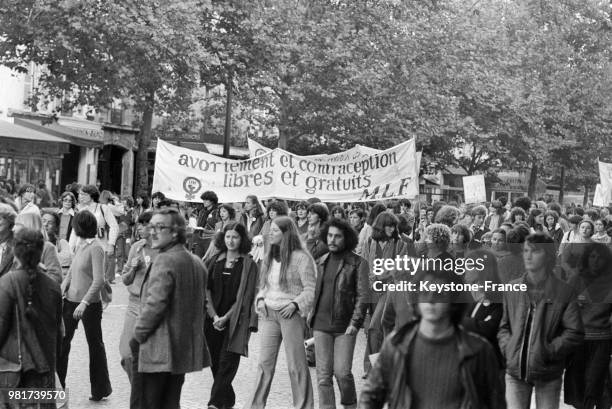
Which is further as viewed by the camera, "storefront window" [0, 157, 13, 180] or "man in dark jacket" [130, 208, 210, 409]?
"storefront window" [0, 157, 13, 180]

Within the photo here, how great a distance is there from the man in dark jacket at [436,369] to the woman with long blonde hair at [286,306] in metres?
3.90

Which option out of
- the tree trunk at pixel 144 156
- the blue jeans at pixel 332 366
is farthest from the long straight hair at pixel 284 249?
the tree trunk at pixel 144 156

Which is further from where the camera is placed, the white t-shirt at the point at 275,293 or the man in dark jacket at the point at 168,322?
the white t-shirt at the point at 275,293

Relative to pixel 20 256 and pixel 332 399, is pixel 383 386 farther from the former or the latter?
pixel 332 399

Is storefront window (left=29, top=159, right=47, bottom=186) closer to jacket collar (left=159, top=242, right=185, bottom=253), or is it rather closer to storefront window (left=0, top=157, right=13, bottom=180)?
storefront window (left=0, top=157, right=13, bottom=180)

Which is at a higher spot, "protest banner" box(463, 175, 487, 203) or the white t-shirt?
"protest banner" box(463, 175, 487, 203)

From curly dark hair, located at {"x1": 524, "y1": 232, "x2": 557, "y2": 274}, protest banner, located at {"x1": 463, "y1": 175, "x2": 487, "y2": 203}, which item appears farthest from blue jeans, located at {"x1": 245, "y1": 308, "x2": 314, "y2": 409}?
protest banner, located at {"x1": 463, "y1": 175, "x2": 487, "y2": 203}

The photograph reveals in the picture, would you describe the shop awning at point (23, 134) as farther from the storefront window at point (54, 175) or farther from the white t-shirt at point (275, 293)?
the white t-shirt at point (275, 293)

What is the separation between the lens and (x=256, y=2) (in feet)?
102

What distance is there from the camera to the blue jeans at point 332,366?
916 cm

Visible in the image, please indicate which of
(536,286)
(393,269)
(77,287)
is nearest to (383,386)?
(536,286)

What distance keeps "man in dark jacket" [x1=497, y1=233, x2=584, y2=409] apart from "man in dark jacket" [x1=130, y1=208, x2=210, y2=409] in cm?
190

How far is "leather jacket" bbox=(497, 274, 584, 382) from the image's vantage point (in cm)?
714

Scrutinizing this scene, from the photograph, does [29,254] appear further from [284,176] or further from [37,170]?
[37,170]
